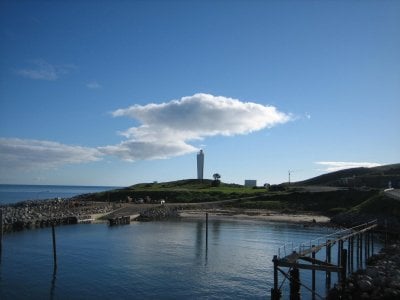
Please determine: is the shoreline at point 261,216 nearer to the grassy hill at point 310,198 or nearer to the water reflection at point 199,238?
the grassy hill at point 310,198

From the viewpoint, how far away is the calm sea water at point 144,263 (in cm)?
3325

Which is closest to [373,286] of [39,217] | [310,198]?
[39,217]

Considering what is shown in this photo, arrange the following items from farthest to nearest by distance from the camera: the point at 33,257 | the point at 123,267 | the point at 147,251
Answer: the point at 147,251, the point at 33,257, the point at 123,267

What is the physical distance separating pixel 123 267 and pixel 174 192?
79.9m

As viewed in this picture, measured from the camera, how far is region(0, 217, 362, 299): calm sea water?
109ft

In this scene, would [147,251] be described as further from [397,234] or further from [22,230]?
[397,234]

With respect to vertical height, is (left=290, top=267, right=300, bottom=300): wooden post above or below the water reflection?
above

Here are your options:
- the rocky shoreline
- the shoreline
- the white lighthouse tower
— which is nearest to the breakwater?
the shoreline

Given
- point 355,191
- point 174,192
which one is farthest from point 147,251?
point 174,192

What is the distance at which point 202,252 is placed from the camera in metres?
50.0

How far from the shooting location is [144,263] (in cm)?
4291

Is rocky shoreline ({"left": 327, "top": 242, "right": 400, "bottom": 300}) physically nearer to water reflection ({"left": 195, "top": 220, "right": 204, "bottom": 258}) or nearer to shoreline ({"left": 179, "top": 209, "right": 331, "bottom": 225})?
water reflection ({"left": 195, "top": 220, "right": 204, "bottom": 258})

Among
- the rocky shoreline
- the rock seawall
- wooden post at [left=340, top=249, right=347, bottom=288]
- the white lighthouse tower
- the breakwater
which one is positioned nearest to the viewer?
wooden post at [left=340, top=249, right=347, bottom=288]

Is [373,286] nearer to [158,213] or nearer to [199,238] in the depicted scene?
[199,238]
